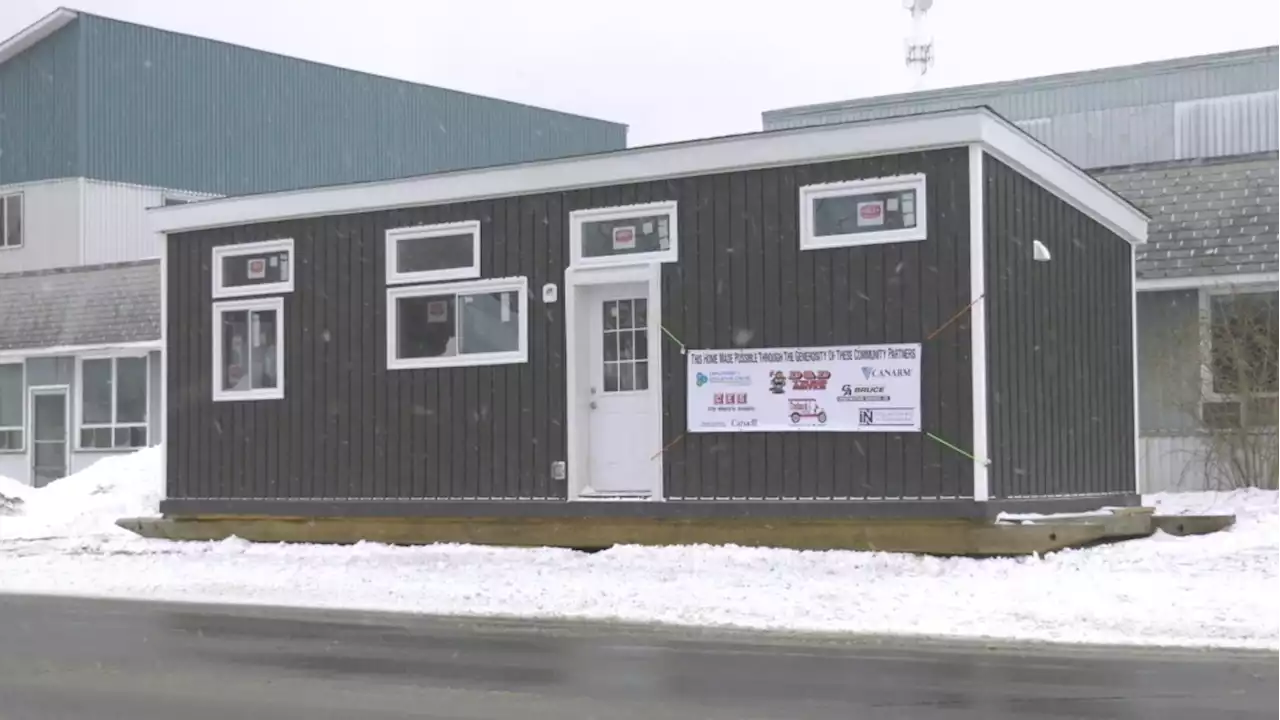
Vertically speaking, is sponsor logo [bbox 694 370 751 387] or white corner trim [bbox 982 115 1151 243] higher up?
white corner trim [bbox 982 115 1151 243]

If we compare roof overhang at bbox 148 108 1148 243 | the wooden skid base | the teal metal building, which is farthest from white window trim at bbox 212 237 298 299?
the teal metal building

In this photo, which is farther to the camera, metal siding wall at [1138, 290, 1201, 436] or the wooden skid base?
metal siding wall at [1138, 290, 1201, 436]

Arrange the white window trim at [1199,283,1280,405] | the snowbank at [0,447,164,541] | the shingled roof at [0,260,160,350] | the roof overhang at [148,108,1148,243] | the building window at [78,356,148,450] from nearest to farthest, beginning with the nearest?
the roof overhang at [148,108,1148,243] → the white window trim at [1199,283,1280,405] → the snowbank at [0,447,164,541] → the shingled roof at [0,260,160,350] → the building window at [78,356,148,450]

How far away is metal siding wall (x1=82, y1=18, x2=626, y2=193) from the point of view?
40.1m

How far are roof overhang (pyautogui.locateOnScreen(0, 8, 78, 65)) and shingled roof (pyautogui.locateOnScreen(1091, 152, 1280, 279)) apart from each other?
87.4 feet

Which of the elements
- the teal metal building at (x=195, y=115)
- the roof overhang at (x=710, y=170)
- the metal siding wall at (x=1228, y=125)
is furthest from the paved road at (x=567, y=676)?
the teal metal building at (x=195, y=115)

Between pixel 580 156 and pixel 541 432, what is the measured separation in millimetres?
2809

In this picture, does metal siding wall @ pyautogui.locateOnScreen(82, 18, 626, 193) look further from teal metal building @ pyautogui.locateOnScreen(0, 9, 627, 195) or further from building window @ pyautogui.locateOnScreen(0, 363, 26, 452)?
building window @ pyautogui.locateOnScreen(0, 363, 26, 452)

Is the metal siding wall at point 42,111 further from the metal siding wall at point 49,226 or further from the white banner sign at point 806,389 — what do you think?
the white banner sign at point 806,389

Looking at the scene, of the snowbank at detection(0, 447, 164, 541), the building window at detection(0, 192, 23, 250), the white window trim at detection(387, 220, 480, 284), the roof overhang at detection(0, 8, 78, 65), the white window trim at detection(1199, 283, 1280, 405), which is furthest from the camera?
the building window at detection(0, 192, 23, 250)

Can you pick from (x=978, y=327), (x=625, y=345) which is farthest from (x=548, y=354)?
(x=978, y=327)

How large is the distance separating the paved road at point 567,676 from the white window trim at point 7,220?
1155 inches

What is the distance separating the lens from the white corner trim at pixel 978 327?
14.6 metres

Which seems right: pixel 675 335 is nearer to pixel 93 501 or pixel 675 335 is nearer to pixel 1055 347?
pixel 1055 347
